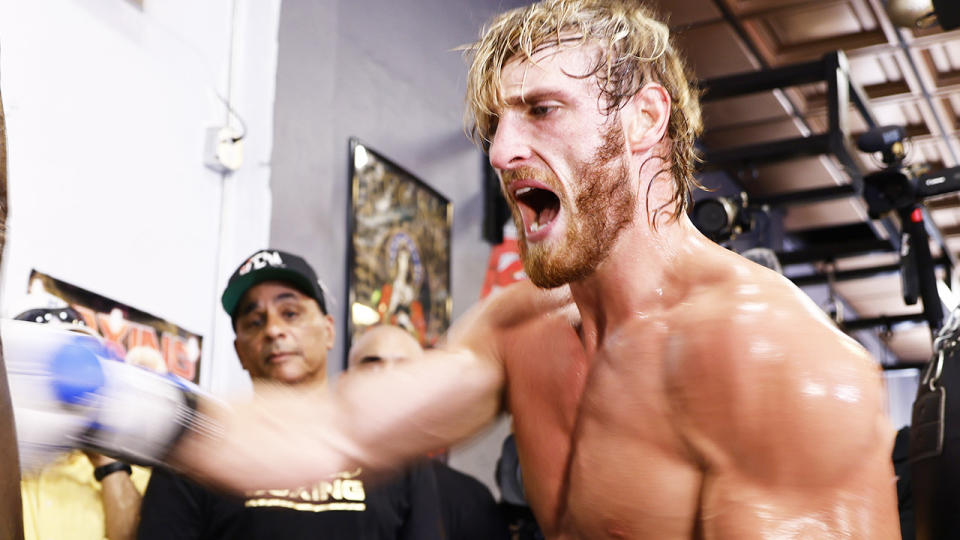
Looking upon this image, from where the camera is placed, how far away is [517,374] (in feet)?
5.71

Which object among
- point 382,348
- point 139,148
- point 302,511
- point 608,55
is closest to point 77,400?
point 608,55

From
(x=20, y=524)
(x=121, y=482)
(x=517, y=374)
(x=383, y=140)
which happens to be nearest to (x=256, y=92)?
(x=383, y=140)

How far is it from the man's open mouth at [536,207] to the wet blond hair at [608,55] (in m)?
0.15

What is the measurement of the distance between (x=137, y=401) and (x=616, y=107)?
0.85 m

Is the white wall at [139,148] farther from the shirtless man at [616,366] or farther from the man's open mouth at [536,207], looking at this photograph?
the man's open mouth at [536,207]

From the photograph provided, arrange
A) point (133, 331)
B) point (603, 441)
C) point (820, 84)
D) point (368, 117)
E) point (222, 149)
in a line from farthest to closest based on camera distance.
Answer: point (820, 84), point (368, 117), point (222, 149), point (133, 331), point (603, 441)

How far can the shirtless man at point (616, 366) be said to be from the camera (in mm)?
1241

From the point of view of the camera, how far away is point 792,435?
4.03ft

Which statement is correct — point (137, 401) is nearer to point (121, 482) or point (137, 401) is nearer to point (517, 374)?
point (517, 374)

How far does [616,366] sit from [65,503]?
1.59 meters

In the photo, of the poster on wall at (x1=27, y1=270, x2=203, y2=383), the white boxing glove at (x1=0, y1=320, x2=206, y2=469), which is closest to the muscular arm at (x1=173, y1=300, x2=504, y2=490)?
the white boxing glove at (x1=0, y1=320, x2=206, y2=469)

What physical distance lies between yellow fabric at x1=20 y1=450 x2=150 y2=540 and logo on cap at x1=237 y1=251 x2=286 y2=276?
642 mm

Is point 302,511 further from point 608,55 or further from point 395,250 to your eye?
point 395,250

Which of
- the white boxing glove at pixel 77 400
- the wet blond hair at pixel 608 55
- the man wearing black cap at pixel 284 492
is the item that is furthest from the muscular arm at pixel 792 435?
the man wearing black cap at pixel 284 492
